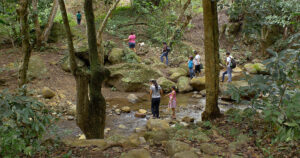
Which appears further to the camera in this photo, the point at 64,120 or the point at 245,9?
the point at 64,120

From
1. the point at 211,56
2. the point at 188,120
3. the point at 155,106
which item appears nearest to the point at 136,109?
the point at 155,106

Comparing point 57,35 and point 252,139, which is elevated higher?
point 57,35

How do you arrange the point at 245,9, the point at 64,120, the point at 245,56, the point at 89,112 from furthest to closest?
the point at 245,56
the point at 64,120
the point at 245,9
the point at 89,112

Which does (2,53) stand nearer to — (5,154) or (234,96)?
(5,154)

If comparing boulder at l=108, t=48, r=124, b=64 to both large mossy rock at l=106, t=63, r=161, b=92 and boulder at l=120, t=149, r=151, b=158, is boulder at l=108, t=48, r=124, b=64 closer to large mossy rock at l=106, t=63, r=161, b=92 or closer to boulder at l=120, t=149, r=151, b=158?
large mossy rock at l=106, t=63, r=161, b=92

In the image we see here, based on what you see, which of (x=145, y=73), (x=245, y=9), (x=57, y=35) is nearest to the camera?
(x=245, y=9)

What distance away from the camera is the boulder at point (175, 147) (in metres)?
4.31

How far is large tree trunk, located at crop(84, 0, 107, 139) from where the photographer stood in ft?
18.2

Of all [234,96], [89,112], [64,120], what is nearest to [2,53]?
[64,120]

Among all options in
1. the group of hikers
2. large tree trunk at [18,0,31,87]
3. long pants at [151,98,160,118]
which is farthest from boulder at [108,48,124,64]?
large tree trunk at [18,0,31,87]

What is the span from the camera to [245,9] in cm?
700

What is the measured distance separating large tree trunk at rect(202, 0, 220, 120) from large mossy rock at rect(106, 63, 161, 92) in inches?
249

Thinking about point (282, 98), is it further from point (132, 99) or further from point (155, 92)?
point (132, 99)

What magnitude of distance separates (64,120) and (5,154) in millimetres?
5936
